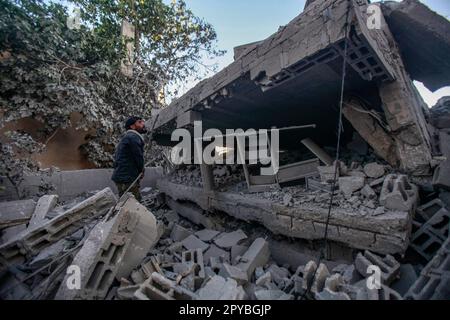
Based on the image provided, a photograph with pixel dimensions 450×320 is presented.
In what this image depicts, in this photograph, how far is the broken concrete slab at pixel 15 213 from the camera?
11.8ft

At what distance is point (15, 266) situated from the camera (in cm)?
291

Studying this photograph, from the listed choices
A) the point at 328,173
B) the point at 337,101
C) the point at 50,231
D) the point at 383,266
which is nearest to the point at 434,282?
the point at 383,266

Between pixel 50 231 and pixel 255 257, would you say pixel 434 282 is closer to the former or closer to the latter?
pixel 255 257

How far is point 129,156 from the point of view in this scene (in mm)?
4285

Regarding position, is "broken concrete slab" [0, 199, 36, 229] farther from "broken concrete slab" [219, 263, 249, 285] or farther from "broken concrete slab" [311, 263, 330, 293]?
"broken concrete slab" [311, 263, 330, 293]

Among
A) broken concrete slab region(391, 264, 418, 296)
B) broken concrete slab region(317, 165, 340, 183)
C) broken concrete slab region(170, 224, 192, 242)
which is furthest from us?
broken concrete slab region(170, 224, 192, 242)

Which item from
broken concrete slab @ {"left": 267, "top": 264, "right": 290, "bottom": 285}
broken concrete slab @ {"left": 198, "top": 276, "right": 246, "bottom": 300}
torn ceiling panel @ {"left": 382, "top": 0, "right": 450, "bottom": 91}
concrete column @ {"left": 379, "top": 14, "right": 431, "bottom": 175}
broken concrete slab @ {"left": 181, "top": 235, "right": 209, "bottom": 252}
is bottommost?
broken concrete slab @ {"left": 267, "top": 264, "right": 290, "bottom": 285}

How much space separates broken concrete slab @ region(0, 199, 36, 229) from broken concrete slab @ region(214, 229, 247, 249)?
3388 millimetres

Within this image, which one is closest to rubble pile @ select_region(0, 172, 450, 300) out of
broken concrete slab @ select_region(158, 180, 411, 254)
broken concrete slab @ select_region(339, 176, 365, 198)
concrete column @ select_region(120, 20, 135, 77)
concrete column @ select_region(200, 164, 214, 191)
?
→ broken concrete slab @ select_region(158, 180, 411, 254)

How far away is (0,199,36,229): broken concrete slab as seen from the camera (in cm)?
358

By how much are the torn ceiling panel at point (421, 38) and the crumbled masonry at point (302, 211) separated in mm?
23
